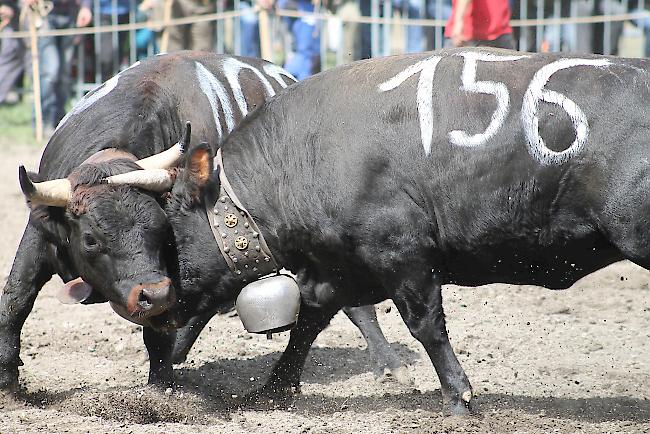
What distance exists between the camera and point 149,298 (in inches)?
173

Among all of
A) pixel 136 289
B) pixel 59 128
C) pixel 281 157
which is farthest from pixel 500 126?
pixel 59 128

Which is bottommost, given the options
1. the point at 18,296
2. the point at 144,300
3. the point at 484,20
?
the point at 18,296

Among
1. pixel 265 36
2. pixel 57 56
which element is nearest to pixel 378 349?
pixel 265 36

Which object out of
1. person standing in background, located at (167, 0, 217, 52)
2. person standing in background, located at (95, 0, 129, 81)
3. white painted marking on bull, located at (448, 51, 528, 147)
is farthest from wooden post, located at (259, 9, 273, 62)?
white painted marking on bull, located at (448, 51, 528, 147)

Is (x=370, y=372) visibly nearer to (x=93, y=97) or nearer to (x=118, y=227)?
(x=118, y=227)

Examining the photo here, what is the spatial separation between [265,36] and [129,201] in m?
7.01

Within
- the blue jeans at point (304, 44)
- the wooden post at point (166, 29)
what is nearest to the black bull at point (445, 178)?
the blue jeans at point (304, 44)

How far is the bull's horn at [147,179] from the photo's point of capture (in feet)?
14.7

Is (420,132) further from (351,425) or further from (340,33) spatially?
(340,33)

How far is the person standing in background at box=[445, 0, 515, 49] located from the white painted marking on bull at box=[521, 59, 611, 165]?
407 cm

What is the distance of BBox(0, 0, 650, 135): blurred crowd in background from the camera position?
11500 mm

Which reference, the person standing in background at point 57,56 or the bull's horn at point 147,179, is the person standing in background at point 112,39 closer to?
the person standing in background at point 57,56

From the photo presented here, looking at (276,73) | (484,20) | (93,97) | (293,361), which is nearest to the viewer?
(293,361)

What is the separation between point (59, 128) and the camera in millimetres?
5363
